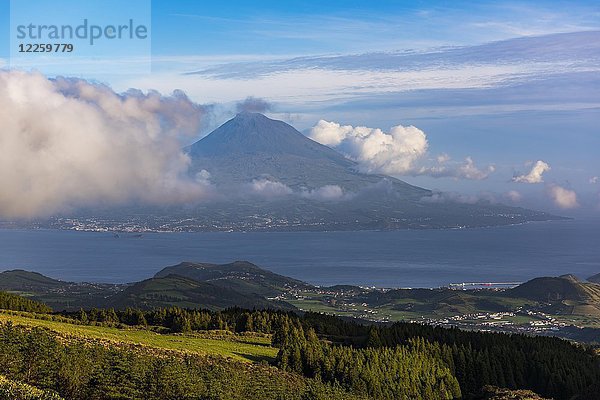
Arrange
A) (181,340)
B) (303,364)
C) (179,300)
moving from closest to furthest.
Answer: (303,364) → (181,340) → (179,300)

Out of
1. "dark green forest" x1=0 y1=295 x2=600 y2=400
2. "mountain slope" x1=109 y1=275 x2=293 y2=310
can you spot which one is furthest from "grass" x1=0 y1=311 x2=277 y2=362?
"mountain slope" x1=109 y1=275 x2=293 y2=310

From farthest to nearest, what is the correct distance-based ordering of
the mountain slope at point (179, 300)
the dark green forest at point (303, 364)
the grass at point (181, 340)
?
the mountain slope at point (179, 300) → the grass at point (181, 340) → the dark green forest at point (303, 364)

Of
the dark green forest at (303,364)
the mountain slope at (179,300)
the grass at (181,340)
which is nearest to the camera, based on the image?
the dark green forest at (303,364)

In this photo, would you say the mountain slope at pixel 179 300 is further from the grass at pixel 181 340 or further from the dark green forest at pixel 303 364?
the grass at pixel 181 340

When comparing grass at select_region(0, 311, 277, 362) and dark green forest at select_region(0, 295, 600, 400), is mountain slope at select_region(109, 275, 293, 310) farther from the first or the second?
grass at select_region(0, 311, 277, 362)

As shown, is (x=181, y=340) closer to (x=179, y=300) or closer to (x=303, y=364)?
(x=303, y=364)

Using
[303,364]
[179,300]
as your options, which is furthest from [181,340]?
[179,300]

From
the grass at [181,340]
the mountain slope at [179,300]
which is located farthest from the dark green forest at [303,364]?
the mountain slope at [179,300]

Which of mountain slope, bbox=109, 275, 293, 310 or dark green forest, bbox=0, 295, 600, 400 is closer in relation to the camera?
dark green forest, bbox=0, 295, 600, 400

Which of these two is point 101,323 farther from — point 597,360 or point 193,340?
point 597,360
